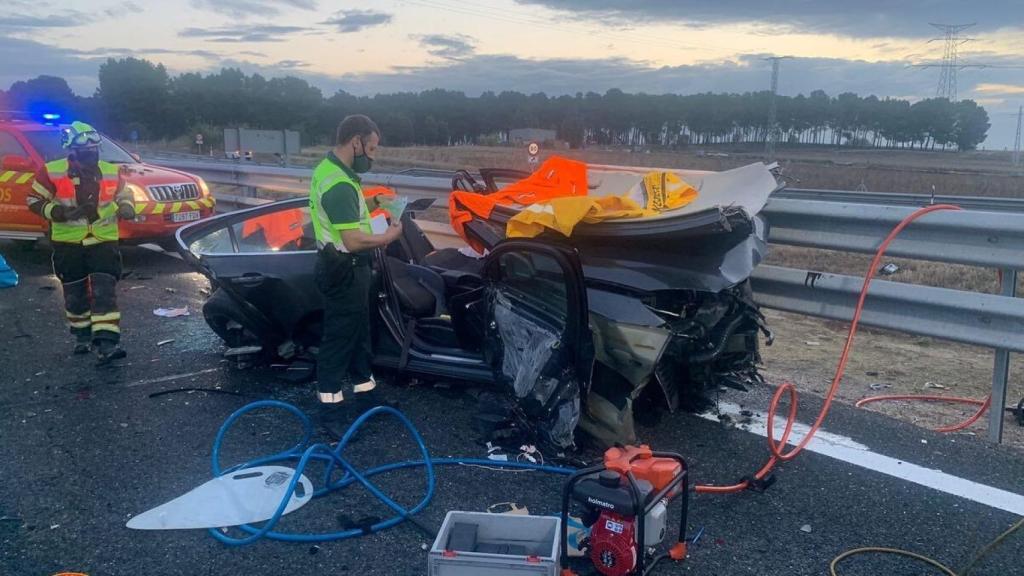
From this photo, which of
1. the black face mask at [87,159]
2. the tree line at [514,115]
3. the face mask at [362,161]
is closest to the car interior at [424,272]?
the face mask at [362,161]

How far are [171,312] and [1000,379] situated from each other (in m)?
6.06

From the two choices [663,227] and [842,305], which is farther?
[842,305]

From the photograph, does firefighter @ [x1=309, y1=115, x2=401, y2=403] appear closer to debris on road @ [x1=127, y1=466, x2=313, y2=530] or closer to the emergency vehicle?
debris on road @ [x1=127, y1=466, x2=313, y2=530]

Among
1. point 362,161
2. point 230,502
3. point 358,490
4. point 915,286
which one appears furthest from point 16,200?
point 915,286

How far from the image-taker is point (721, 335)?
3.54 metres

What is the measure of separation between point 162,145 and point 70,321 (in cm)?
3112

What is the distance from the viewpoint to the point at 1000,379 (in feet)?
12.4

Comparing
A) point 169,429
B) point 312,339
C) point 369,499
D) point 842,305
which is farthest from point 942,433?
point 169,429

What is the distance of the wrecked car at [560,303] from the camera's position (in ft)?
10.9

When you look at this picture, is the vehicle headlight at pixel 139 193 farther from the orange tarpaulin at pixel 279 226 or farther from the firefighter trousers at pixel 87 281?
the orange tarpaulin at pixel 279 226

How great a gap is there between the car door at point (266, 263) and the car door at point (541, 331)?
4.46 ft

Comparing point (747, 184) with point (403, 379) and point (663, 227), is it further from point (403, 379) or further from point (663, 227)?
point (403, 379)

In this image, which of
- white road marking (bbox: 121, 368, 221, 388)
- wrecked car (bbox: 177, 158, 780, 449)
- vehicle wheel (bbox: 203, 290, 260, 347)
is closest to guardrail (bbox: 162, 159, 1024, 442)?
wrecked car (bbox: 177, 158, 780, 449)

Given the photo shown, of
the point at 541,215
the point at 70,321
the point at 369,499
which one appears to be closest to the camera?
the point at 369,499
